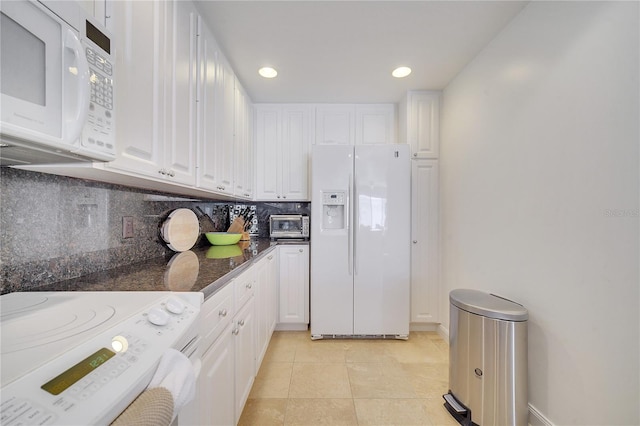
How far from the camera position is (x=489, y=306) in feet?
4.69

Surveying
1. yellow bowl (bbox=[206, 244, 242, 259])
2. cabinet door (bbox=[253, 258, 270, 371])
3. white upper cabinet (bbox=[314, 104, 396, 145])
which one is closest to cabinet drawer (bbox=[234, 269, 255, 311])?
cabinet door (bbox=[253, 258, 270, 371])

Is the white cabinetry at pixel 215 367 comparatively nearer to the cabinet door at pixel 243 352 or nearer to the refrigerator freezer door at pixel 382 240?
the cabinet door at pixel 243 352

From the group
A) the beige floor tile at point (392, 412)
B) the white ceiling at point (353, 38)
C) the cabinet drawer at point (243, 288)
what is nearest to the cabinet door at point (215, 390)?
the cabinet drawer at point (243, 288)

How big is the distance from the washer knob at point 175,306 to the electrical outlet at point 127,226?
2.63 feet

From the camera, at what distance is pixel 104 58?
754 mm

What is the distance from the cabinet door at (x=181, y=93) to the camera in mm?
1241

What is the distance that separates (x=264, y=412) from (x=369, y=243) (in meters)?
1.53

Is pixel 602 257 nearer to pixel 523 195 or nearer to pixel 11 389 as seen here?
pixel 523 195

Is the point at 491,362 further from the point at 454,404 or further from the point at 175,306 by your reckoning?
the point at 175,306

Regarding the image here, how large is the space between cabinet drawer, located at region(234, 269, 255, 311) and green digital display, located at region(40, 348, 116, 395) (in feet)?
2.64

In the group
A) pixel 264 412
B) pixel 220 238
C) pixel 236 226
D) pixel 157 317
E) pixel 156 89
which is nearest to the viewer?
pixel 157 317

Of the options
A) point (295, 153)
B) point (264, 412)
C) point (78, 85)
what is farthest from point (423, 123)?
point (264, 412)

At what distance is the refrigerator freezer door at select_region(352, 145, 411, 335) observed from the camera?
2.44 m

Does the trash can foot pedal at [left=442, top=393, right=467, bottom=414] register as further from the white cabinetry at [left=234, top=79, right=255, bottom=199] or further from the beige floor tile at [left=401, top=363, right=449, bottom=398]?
the white cabinetry at [left=234, top=79, right=255, bottom=199]
